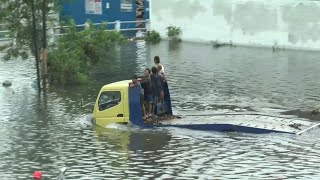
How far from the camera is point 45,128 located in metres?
21.2

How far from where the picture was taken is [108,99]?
69.8 ft

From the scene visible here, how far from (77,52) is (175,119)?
948 cm

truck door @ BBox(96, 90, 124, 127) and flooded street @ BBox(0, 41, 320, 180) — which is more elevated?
truck door @ BBox(96, 90, 124, 127)

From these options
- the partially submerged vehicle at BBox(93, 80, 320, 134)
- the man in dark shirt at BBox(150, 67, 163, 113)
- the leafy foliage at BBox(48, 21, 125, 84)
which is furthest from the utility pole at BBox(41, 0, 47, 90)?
the man in dark shirt at BBox(150, 67, 163, 113)

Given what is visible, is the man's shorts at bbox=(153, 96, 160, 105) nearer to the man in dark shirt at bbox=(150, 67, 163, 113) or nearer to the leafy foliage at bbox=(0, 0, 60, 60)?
the man in dark shirt at bbox=(150, 67, 163, 113)

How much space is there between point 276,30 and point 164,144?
2557 cm

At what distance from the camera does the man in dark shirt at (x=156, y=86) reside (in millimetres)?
21047

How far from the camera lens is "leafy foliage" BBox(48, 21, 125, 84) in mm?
29188

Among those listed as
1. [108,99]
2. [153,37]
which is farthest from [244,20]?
[108,99]

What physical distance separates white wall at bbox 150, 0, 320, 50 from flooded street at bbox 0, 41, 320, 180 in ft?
21.2

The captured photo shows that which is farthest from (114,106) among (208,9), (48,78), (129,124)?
(208,9)

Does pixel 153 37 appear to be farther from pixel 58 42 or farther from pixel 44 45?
pixel 44 45

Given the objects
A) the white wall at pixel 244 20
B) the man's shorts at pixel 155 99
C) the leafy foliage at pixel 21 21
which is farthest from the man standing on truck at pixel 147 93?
the white wall at pixel 244 20

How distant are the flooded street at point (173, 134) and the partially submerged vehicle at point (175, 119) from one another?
0.28 metres
